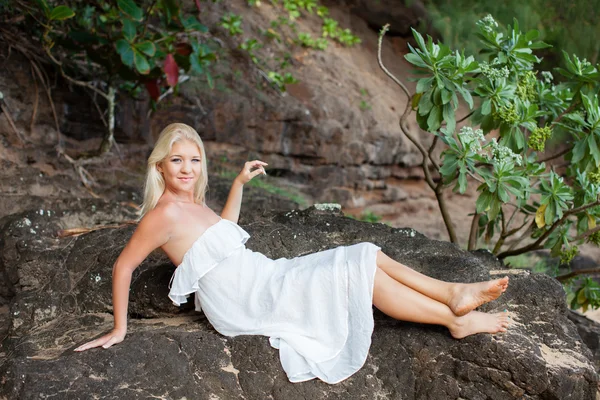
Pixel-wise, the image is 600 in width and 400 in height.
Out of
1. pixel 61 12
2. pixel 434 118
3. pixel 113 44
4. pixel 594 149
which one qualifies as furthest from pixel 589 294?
pixel 61 12

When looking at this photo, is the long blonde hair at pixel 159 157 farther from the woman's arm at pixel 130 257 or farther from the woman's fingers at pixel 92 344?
the woman's fingers at pixel 92 344

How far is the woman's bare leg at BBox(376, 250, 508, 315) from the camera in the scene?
8.12ft

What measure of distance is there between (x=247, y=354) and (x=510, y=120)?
2.16m

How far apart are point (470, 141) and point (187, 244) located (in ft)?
5.75

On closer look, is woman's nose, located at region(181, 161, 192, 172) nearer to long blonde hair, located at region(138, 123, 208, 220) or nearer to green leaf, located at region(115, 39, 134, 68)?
long blonde hair, located at region(138, 123, 208, 220)

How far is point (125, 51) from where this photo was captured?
15.4 ft

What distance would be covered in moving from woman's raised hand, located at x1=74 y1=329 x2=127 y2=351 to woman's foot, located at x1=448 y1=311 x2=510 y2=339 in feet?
4.44

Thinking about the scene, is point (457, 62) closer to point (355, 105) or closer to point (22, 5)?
point (22, 5)

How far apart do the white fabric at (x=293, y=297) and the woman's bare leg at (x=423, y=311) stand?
0.24ft

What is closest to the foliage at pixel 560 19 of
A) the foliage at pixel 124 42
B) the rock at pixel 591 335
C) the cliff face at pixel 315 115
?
the cliff face at pixel 315 115

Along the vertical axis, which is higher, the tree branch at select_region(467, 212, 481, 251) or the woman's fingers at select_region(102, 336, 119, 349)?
the woman's fingers at select_region(102, 336, 119, 349)

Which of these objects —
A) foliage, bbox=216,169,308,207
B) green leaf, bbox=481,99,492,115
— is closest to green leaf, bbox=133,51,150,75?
foliage, bbox=216,169,308,207

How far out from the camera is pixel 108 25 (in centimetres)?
540

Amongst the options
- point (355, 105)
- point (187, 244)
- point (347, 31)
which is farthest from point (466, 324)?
point (347, 31)
